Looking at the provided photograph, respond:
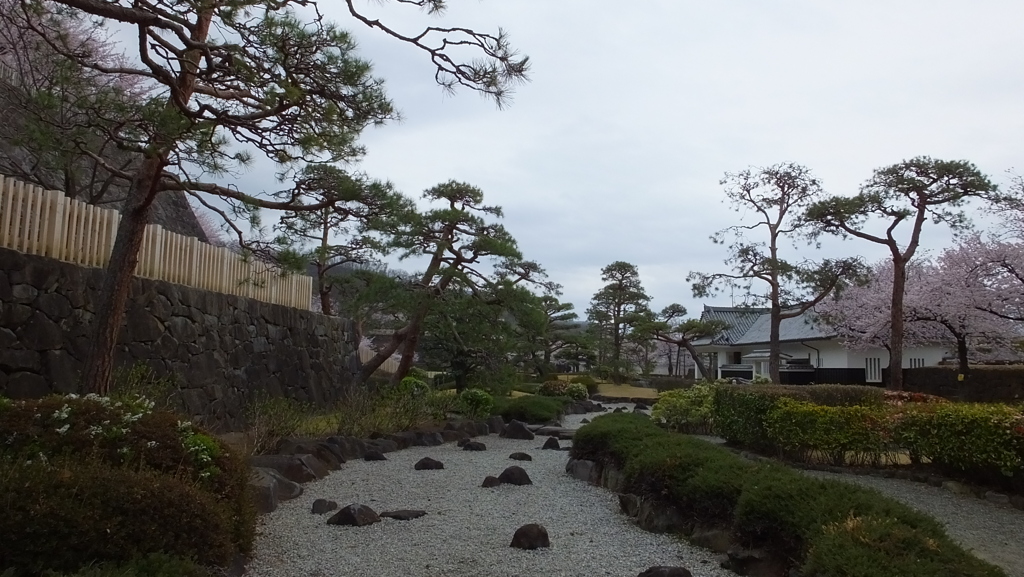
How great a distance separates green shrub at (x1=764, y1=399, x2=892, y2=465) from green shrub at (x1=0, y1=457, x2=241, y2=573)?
7.20 metres

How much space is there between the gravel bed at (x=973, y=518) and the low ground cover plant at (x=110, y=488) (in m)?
4.82

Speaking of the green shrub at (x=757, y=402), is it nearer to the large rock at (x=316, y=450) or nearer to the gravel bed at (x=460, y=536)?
the gravel bed at (x=460, y=536)

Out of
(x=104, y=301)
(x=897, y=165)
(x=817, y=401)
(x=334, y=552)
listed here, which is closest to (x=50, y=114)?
(x=104, y=301)

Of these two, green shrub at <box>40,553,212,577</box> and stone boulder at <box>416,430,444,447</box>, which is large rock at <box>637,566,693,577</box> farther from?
stone boulder at <box>416,430,444,447</box>

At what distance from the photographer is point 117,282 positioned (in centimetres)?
630

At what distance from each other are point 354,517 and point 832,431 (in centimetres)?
606

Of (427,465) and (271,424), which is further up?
(271,424)

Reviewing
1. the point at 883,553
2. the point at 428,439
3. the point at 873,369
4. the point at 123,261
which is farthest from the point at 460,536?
the point at 873,369

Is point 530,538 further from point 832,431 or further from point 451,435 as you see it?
point 451,435

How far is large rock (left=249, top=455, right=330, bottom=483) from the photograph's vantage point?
22.2ft

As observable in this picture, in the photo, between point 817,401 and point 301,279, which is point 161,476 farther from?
point 301,279

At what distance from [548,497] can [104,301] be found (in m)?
4.59

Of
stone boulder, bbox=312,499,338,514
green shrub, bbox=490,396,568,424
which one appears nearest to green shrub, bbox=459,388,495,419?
green shrub, bbox=490,396,568,424

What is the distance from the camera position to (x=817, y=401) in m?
10.7
